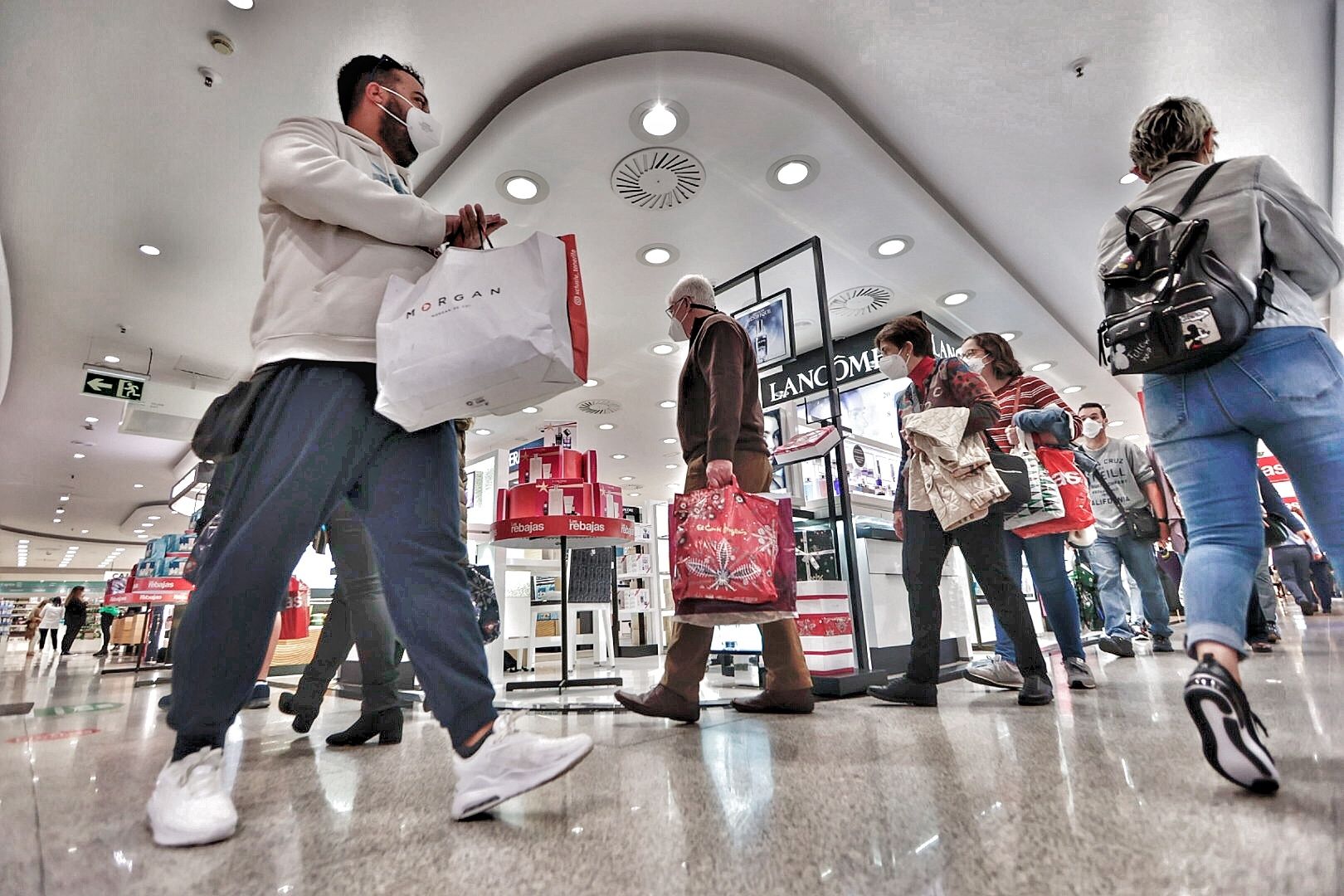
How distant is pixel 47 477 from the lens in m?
12.2

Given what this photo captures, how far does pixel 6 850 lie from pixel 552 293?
117 centimetres

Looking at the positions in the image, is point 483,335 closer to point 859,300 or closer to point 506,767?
point 506,767

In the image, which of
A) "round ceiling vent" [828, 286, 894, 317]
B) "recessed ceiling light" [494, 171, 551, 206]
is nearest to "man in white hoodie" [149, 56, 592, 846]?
"recessed ceiling light" [494, 171, 551, 206]

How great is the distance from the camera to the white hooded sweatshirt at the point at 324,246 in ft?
3.75

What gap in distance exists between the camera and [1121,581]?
4215 mm

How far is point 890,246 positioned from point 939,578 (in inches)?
153

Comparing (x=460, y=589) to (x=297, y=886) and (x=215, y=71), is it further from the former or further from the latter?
(x=215, y=71)

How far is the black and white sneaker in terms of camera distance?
95 centimetres

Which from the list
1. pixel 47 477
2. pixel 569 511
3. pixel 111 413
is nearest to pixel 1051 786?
pixel 569 511

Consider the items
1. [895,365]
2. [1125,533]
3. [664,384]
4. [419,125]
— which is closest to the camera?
[419,125]

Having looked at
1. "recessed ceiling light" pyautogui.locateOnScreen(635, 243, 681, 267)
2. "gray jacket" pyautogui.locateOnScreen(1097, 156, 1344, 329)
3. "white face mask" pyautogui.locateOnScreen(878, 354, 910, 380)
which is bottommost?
"gray jacket" pyautogui.locateOnScreen(1097, 156, 1344, 329)


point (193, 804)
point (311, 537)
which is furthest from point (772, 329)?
point (193, 804)

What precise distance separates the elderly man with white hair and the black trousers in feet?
1.48

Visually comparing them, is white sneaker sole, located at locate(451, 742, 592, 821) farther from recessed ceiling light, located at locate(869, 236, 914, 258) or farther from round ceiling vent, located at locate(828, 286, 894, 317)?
round ceiling vent, located at locate(828, 286, 894, 317)
